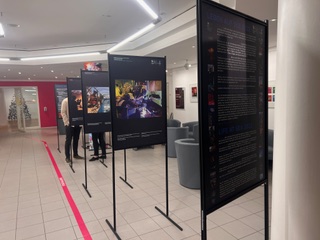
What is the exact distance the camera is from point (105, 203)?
3742mm

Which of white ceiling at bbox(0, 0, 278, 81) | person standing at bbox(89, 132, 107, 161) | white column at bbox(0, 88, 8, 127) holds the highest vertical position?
white ceiling at bbox(0, 0, 278, 81)

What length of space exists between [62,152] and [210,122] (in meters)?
7.12

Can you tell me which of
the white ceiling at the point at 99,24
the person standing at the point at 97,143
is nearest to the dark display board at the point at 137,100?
the white ceiling at the point at 99,24

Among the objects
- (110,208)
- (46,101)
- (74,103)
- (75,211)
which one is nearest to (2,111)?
(46,101)

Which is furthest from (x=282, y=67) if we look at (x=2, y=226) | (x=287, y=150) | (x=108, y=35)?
(x=108, y=35)

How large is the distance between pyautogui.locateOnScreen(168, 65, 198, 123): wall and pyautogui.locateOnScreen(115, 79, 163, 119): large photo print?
6.65 meters

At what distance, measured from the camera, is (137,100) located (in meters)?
2.91

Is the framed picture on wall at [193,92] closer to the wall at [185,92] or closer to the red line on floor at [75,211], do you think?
the wall at [185,92]

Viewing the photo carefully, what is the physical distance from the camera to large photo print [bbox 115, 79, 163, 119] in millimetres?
2766

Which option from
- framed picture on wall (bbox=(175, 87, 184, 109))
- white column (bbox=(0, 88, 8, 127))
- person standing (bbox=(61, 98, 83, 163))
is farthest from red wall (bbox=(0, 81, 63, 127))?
person standing (bbox=(61, 98, 83, 163))

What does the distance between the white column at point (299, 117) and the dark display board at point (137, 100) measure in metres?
1.74

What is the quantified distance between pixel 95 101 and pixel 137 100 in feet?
6.02

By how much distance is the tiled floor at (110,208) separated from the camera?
2881 millimetres

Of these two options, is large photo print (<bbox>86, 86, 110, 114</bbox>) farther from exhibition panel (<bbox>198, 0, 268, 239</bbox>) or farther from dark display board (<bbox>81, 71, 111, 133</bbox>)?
exhibition panel (<bbox>198, 0, 268, 239</bbox>)
